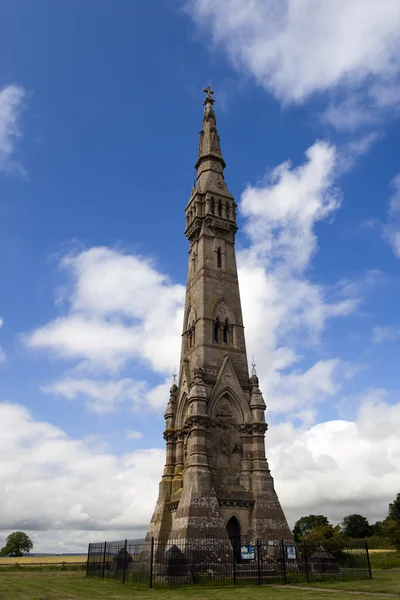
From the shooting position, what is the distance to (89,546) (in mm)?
36188

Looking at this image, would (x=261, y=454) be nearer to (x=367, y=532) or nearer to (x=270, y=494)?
(x=270, y=494)

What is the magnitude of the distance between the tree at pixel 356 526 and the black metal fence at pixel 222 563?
76.4m

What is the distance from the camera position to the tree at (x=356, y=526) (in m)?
101

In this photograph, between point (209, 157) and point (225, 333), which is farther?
point (209, 157)

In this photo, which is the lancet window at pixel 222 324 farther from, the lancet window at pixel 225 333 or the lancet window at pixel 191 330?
the lancet window at pixel 191 330

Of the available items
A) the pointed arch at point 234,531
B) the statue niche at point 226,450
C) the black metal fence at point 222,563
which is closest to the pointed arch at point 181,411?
the statue niche at point 226,450

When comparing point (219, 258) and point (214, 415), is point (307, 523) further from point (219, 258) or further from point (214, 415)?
point (219, 258)

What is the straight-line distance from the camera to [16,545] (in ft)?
305

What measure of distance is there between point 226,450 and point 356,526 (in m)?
82.3

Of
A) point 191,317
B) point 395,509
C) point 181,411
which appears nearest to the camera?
point 181,411

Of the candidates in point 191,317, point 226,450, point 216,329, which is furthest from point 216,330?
point 226,450

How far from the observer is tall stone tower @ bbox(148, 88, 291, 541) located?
3306 cm

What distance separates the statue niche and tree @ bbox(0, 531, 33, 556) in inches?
2943

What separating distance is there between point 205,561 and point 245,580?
287cm
